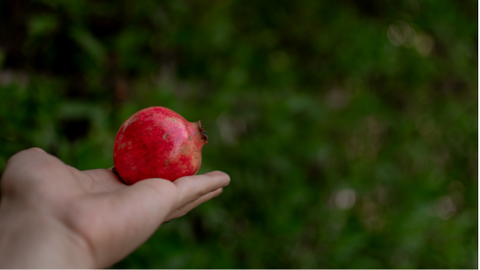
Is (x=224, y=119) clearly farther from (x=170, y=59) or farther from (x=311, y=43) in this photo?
(x=311, y=43)

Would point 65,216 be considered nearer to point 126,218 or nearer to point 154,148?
point 126,218

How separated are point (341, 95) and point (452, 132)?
1005 millimetres

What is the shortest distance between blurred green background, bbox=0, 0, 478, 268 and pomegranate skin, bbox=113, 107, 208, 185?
7.3 inches

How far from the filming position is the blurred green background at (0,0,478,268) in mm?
1186

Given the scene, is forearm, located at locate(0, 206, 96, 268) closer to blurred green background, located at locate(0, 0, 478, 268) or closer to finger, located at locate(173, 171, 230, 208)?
finger, located at locate(173, 171, 230, 208)

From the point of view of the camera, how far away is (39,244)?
1.97 feet

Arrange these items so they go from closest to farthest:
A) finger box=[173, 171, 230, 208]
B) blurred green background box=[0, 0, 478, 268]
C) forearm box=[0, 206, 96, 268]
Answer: forearm box=[0, 206, 96, 268], finger box=[173, 171, 230, 208], blurred green background box=[0, 0, 478, 268]

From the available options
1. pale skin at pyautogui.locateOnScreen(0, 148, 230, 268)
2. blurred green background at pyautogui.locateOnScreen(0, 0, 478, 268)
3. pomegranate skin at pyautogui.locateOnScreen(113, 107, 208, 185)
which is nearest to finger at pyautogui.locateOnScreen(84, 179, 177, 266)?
pale skin at pyautogui.locateOnScreen(0, 148, 230, 268)

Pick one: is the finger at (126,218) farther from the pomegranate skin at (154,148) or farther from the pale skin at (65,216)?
the pomegranate skin at (154,148)

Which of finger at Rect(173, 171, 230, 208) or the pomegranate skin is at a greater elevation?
the pomegranate skin

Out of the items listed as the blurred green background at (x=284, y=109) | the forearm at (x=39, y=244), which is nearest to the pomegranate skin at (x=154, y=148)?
the blurred green background at (x=284, y=109)

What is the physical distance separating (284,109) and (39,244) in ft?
4.14

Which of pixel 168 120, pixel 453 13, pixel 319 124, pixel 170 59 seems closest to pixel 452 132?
pixel 453 13

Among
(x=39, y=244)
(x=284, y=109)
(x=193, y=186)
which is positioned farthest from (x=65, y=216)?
(x=284, y=109)
